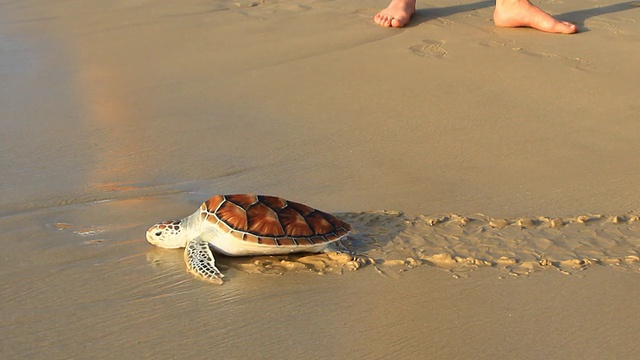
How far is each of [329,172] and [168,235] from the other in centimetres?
111

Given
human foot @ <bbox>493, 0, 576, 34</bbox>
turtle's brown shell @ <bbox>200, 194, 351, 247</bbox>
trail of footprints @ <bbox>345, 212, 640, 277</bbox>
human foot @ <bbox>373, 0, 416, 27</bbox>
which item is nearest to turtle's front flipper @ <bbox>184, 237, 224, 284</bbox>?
turtle's brown shell @ <bbox>200, 194, 351, 247</bbox>

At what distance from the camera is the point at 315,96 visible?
5.39 m

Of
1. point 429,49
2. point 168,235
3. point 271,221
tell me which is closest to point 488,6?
point 429,49

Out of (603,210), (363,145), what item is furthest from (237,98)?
(603,210)

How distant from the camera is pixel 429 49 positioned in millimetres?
6078

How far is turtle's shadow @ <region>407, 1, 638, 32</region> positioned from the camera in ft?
21.8

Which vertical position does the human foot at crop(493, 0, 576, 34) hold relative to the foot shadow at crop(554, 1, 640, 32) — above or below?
above

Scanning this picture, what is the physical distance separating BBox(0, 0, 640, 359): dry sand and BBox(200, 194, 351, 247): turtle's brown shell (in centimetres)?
11

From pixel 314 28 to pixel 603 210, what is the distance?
131 inches

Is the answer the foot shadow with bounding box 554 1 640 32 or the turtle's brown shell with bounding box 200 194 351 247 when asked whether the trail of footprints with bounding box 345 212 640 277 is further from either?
the foot shadow with bounding box 554 1 640 32

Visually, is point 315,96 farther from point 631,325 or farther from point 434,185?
point 631,325

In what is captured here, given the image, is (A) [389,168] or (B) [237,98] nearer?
(A) [389,168]

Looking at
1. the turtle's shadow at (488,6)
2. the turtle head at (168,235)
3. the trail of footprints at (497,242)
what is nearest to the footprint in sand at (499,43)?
the turtle's shadow at (488,6)

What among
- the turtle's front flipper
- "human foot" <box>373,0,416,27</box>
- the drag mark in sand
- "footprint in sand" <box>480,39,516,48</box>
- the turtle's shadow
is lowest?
the drag mark in sand
